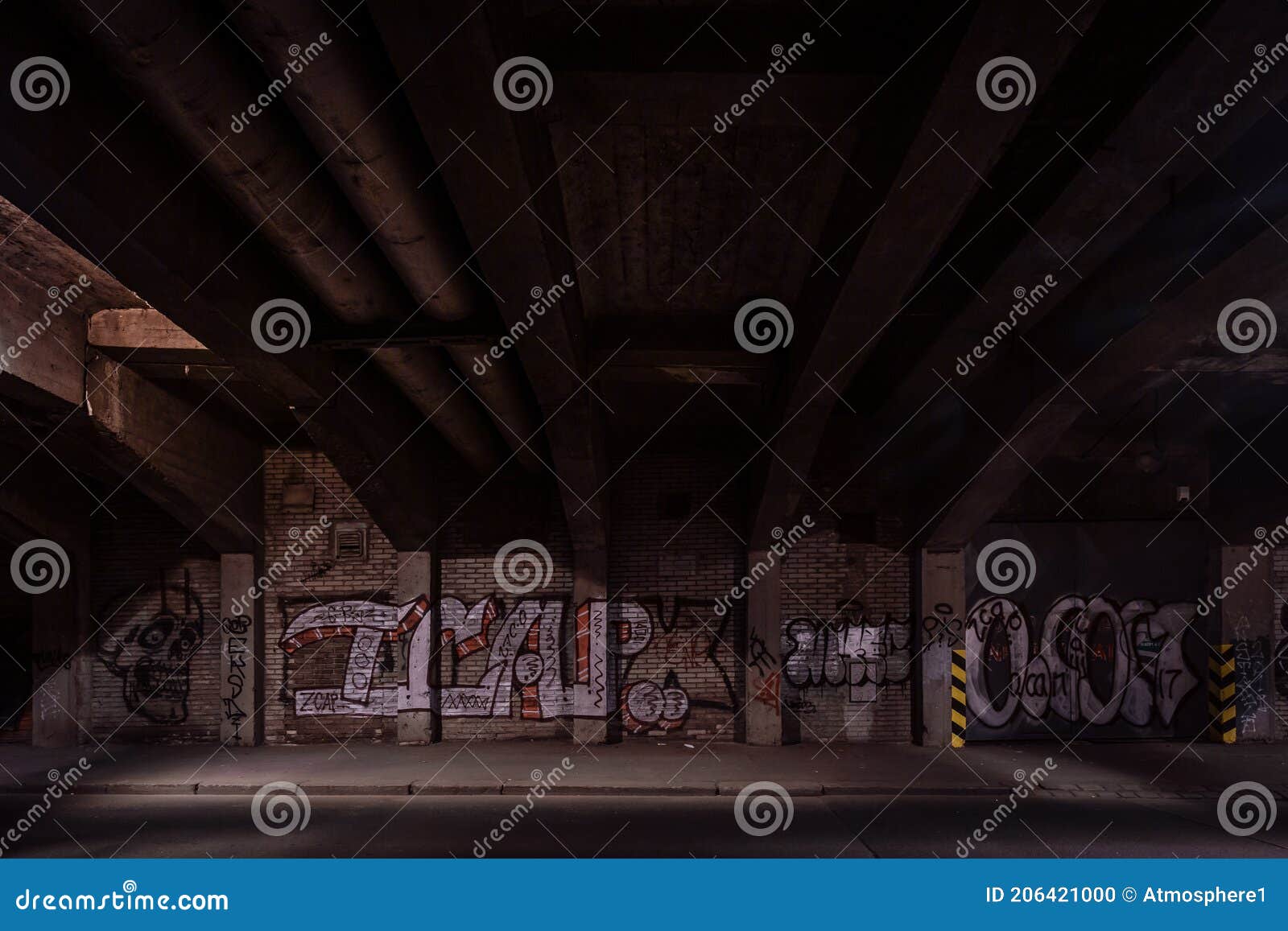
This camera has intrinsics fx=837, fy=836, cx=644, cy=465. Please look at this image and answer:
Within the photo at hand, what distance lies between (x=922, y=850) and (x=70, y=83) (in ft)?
29.5

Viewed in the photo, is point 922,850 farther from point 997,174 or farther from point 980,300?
point 997,174

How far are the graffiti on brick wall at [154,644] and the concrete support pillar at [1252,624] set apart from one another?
57.1ft

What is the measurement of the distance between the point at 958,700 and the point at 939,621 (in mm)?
1294

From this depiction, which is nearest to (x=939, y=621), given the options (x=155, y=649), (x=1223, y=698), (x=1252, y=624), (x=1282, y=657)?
(x=1223, y=698)

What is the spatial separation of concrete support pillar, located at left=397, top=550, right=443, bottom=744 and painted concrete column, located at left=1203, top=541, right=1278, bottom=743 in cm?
1310

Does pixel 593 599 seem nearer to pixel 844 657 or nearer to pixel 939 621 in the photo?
pixel 844 657

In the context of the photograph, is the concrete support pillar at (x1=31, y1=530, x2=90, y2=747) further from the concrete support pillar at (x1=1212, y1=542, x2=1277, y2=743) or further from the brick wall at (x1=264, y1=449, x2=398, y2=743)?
the concrete support pillar at (x1=1212, y1=542, x2=1277, y2=743)

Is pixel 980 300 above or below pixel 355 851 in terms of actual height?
above

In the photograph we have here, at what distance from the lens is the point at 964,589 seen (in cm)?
1418

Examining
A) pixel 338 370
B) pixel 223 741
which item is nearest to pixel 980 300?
pixel 338 370

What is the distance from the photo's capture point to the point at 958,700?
13711 millimetres

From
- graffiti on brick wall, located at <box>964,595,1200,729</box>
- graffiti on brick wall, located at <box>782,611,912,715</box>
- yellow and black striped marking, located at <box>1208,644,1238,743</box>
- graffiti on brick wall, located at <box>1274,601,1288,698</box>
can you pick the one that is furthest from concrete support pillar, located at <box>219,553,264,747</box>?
graffiti on brick wall, located at <box>1274,601,1288,698</box>

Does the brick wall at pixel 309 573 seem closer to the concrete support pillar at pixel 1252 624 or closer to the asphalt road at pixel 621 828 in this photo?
the asphalt road at pixel 621 828

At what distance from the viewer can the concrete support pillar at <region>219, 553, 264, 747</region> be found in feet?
45.5
